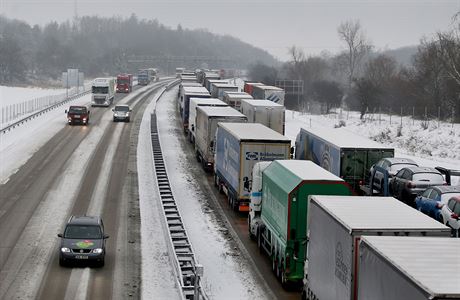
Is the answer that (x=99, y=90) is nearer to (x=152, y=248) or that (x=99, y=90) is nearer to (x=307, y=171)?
(x=152, y=248)

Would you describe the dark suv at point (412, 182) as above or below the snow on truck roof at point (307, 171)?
below

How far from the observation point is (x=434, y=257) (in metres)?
13.1

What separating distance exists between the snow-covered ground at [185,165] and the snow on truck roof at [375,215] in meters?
5.49

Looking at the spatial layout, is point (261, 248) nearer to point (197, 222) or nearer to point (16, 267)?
point (197, 222)

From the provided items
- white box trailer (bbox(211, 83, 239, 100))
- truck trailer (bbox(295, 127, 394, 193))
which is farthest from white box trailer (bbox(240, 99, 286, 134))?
white box trailer (bbox(211, 83, 239, 100))

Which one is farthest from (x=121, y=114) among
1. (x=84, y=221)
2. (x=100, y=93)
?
(x=84, y=221)

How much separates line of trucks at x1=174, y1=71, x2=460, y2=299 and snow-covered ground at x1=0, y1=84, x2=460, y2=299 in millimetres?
1660

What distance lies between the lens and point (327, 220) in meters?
18.2

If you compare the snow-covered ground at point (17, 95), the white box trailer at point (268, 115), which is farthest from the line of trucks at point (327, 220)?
the snow-covered ground at point (17, 95)

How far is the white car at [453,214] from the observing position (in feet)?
81.2

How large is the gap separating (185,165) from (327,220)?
105 feet

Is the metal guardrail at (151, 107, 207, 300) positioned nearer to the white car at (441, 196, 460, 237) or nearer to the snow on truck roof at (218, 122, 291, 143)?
the snow on truck roof at (218, 122, 291, 143)

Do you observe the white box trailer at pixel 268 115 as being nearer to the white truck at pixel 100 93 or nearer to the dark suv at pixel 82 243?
the dark suv at pixel 82 243

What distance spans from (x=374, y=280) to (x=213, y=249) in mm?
15288
